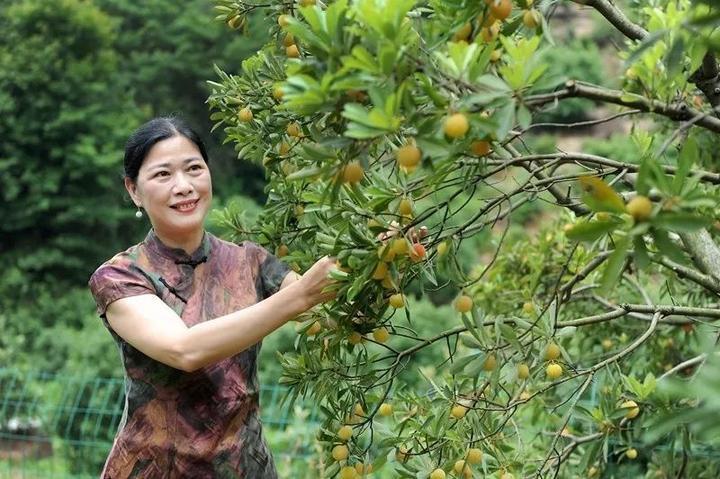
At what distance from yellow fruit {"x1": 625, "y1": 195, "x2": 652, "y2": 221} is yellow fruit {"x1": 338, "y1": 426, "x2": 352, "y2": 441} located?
1.09 meters

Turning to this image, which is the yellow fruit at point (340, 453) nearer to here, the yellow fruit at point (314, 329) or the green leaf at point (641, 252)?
the yellow fruit at point (314, 329)

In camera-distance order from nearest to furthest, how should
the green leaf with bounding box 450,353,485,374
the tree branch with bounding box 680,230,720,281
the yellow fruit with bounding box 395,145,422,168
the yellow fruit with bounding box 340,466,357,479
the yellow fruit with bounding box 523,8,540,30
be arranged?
1. the yellow fruit with bounding box 395,145,422,168
2. the yellow fruit with bounding box 523,8,540,30
3. the green leaf with bounding box 450,353,485,374
4. the yellow fruit with bounding box 340,466,357,479
5. the tree branch with bounding box 680,230,720,281

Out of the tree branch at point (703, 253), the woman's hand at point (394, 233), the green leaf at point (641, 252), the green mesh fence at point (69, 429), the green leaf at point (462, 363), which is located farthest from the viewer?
the green mesh fence at point (69, 429)

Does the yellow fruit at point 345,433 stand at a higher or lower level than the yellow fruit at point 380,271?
lower

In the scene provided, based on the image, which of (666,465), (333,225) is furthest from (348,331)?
(666,465)

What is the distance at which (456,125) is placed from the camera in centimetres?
147

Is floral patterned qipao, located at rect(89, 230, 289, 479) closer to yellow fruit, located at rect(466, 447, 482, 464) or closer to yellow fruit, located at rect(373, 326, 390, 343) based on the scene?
yellow fruit, located at rect(373, 326, 390, 343)

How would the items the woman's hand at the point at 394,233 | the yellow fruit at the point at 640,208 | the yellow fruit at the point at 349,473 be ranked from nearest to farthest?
the yellow fruit at the point at 640,208 → the woman's hand at the point at 394,233 → the yellow fruit at the point at 349,473

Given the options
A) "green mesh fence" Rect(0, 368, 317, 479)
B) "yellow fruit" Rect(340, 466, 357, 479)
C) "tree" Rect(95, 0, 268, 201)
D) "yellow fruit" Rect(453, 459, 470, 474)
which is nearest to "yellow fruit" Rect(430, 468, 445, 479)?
"yellow fruit" Rect(453, 459, 470, 474)

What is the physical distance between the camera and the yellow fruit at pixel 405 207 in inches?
74.1

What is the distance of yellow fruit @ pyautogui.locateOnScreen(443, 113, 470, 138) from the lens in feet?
4.84

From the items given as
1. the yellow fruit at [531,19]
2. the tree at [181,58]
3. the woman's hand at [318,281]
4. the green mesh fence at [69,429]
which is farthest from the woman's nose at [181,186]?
the tree at [181,58]

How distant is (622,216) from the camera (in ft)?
4.94

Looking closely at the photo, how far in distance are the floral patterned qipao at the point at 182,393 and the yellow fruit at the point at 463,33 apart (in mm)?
1010
